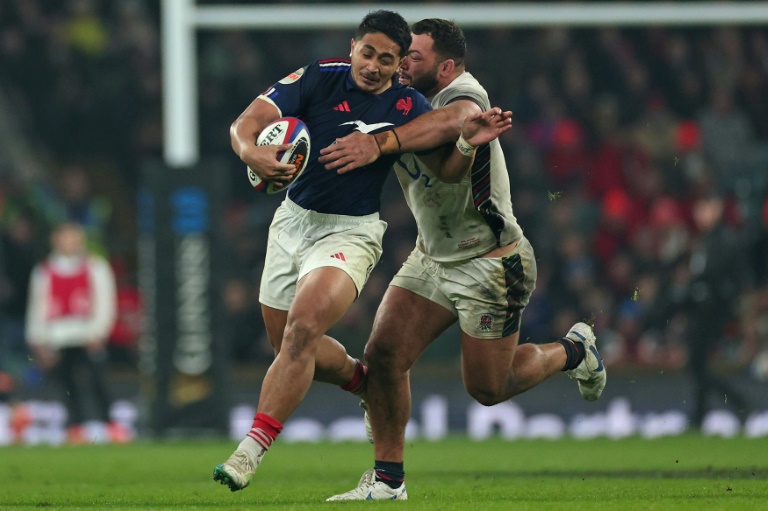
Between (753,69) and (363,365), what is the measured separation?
9.99 m

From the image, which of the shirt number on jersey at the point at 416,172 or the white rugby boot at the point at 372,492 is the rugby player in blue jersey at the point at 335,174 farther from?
the white rugby boot at the point at 372,492

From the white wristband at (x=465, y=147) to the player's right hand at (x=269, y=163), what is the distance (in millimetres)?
781

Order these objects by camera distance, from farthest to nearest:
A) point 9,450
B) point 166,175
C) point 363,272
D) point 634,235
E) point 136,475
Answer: point 634,235 → point 166,175 → point 9,450 → point 136,475 → point 363,272

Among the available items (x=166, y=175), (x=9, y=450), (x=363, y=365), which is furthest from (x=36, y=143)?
(x=363, y=365)

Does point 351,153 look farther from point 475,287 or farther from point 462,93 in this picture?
point 475,287

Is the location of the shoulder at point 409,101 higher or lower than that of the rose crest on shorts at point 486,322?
higher

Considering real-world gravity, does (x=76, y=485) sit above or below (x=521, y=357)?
below

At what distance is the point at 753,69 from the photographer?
52.0 feet

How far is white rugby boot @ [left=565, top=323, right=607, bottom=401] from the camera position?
25.2 ft

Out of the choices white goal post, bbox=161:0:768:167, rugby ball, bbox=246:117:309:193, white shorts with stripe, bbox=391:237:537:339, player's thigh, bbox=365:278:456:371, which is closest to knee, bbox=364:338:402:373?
player's thigh, bbox=365:278:456:371

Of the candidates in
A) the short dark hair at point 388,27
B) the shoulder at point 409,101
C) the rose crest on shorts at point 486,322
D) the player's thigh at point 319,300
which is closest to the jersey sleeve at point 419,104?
the shoulder at point 409,101

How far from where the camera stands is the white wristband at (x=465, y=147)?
21.5ft

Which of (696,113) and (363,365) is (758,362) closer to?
(696,113)

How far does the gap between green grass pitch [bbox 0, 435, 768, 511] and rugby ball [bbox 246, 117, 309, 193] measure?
1.38 meters
